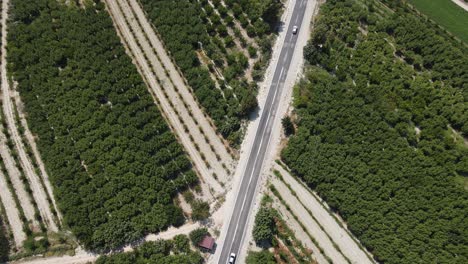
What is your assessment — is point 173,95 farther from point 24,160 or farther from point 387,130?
point 387,130

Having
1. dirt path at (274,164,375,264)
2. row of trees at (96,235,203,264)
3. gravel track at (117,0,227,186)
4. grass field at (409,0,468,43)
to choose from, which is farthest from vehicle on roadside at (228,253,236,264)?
grass field at (409,0,468,43)

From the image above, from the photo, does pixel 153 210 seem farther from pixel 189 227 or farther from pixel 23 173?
pixel 23 173

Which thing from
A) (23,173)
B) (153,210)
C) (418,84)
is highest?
(418,84)

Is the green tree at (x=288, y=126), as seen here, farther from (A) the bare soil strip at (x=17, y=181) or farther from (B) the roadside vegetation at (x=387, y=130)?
(A) the bare soil strip at (x=17, y=181)

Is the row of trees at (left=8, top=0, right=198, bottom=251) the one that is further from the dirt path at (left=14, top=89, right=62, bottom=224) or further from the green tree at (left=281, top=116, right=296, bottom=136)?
the green tree at (left=281, top=116, right=296, bottom=136)

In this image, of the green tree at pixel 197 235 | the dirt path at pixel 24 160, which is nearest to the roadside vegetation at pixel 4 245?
the dirt path at pixel 24 160

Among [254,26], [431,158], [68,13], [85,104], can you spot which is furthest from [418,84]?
[68,13]
